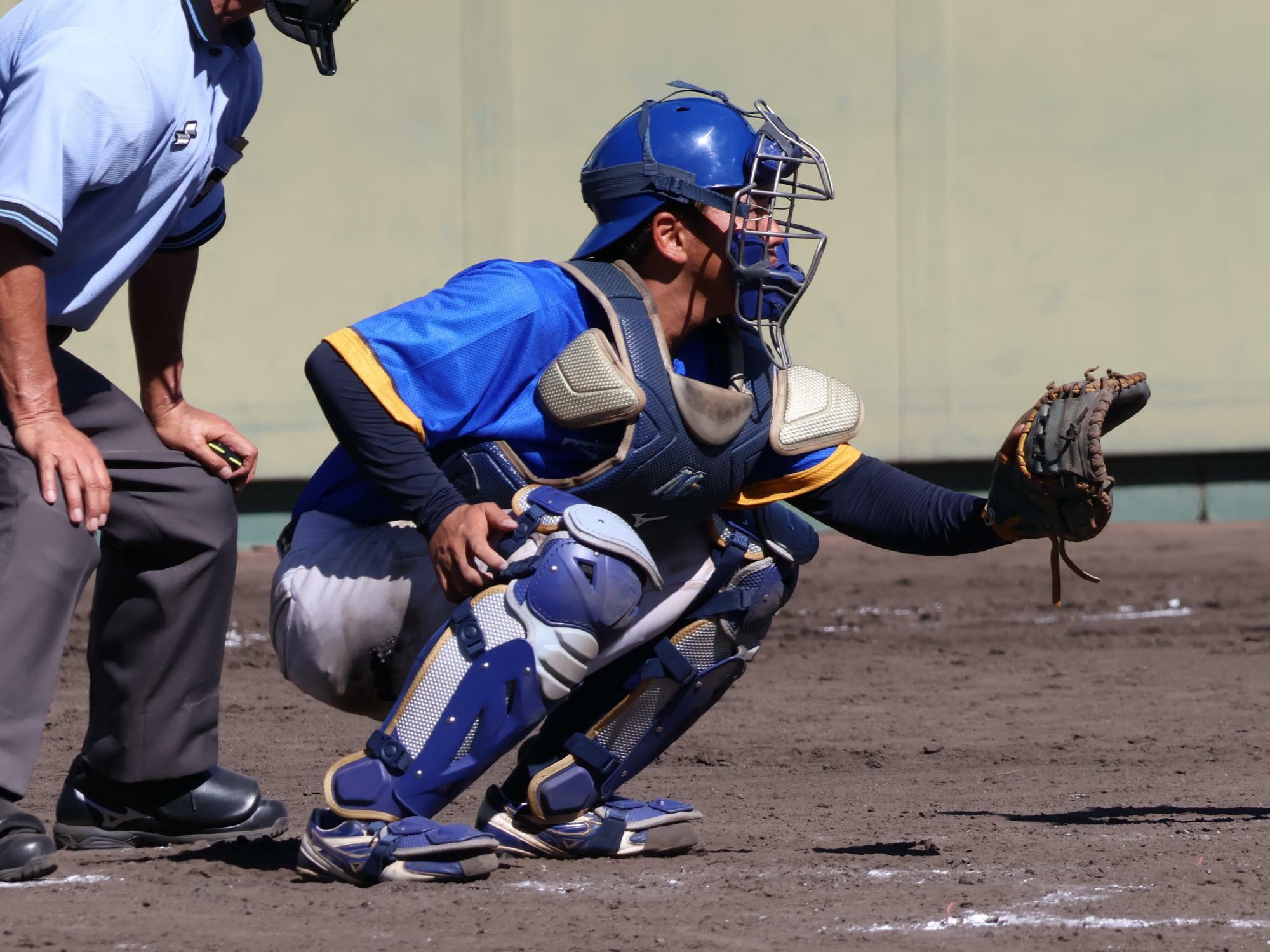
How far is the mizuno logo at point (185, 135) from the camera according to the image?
3.27 meters

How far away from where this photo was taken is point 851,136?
903cm

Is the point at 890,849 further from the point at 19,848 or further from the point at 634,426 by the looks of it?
the point at 19,848

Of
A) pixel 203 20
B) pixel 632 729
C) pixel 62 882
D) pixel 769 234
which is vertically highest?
pixel 203 20

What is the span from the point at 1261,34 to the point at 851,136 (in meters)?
2.28

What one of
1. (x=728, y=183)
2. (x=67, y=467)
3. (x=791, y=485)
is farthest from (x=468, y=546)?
(x=728, y=183)

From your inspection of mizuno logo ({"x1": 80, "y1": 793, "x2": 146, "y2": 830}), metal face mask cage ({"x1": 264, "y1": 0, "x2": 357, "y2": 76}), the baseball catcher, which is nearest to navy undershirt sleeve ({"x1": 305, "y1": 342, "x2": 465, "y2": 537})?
the baseball catcher

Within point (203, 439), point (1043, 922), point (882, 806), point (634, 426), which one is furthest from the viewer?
point (882, 806)

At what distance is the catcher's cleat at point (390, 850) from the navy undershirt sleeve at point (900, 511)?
40.6 inches

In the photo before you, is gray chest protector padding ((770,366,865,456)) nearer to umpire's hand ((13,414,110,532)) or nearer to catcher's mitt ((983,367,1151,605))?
catcher's mitt ((983,367,1151,605))

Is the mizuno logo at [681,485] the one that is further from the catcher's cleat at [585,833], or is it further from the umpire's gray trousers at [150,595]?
the umpire's gray trousers at [150,595]

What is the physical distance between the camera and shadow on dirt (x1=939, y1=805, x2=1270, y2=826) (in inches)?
145

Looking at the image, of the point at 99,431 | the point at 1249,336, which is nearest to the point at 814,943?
the point at 99,431

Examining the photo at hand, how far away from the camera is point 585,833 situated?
3.46 meters

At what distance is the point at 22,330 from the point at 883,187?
6663 mm
